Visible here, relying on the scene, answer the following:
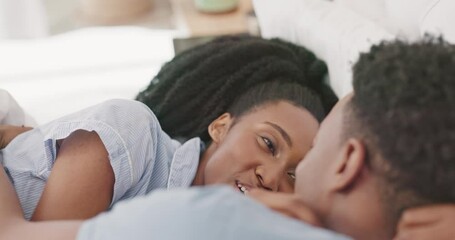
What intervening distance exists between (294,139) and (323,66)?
0.99 ft

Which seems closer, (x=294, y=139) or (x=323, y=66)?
(x=294, y=139)

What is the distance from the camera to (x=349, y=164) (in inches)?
25.2

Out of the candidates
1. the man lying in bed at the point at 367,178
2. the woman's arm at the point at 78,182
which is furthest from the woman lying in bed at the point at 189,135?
the man lying in bed at the point at 367,178

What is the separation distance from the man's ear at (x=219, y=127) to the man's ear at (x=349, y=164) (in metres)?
0.50

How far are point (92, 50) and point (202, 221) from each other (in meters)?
1.31

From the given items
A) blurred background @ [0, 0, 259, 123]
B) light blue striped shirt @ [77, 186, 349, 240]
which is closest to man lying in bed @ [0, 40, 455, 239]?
light blue striped shirt @ [77, 186, 349, 240]

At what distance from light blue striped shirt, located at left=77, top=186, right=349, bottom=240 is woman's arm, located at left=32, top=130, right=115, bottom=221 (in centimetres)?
30

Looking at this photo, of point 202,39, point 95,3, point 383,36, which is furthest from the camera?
point 95,3

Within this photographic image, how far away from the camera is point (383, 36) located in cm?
120

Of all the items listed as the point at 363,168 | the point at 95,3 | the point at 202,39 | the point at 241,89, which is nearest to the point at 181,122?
the point at 241,89

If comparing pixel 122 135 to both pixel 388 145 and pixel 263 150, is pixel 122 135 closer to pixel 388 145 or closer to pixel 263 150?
pixel 263 150

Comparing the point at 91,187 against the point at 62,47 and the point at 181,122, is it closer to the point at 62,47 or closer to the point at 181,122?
the point at 181,122

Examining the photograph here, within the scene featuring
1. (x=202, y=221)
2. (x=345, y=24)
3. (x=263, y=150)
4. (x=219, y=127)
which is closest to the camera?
(x=202, y=221)

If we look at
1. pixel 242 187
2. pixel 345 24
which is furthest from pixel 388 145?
pixel 345 24
